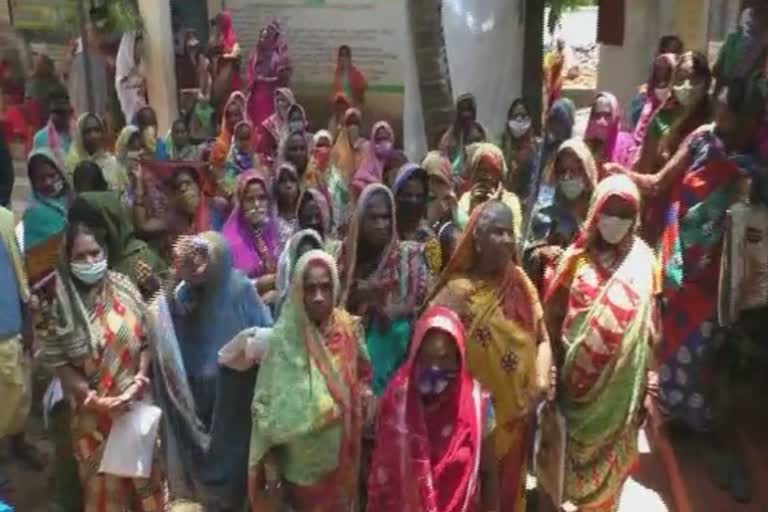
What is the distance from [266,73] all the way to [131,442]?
21.8ft

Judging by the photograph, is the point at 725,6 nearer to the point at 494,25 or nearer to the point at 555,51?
the point at 494,25

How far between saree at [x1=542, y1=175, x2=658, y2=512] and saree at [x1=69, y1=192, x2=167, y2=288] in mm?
2068

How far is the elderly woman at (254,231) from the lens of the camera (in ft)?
16.5

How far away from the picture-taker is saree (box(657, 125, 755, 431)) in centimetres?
445

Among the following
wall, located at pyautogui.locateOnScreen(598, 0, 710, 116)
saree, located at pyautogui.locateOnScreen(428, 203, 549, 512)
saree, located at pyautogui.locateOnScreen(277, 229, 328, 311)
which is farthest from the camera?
wall, located at pyautogui.locateOnScreen(598, 0, 710, 116)

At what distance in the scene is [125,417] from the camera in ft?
12.4

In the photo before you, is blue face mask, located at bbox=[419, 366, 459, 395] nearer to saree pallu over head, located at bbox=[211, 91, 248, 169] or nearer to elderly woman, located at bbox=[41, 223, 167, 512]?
elderly woman, located at bbox=[41, 223, 167, 512]

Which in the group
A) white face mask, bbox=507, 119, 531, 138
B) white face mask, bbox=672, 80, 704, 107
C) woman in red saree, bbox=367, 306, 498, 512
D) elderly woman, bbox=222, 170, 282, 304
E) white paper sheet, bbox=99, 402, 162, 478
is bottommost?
white paper sheet, bbox=99, 402, 162, 478

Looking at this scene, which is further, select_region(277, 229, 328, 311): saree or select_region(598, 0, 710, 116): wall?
select_region(598, 0, 710, 116): wall

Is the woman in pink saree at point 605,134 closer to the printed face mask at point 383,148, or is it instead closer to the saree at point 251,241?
the printed face mask at point 383,148

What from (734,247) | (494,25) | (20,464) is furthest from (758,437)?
(494,25)

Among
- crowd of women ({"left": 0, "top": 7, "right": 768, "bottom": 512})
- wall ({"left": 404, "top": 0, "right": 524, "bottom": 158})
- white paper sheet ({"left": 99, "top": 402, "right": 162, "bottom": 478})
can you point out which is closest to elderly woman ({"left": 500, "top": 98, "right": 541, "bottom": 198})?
crowd of women ({"left": 0, "top": 7, "right": 768, "bottom": 512})

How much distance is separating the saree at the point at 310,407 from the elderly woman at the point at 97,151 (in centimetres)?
372

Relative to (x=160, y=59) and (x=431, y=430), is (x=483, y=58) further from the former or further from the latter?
(x=431, y=430)
